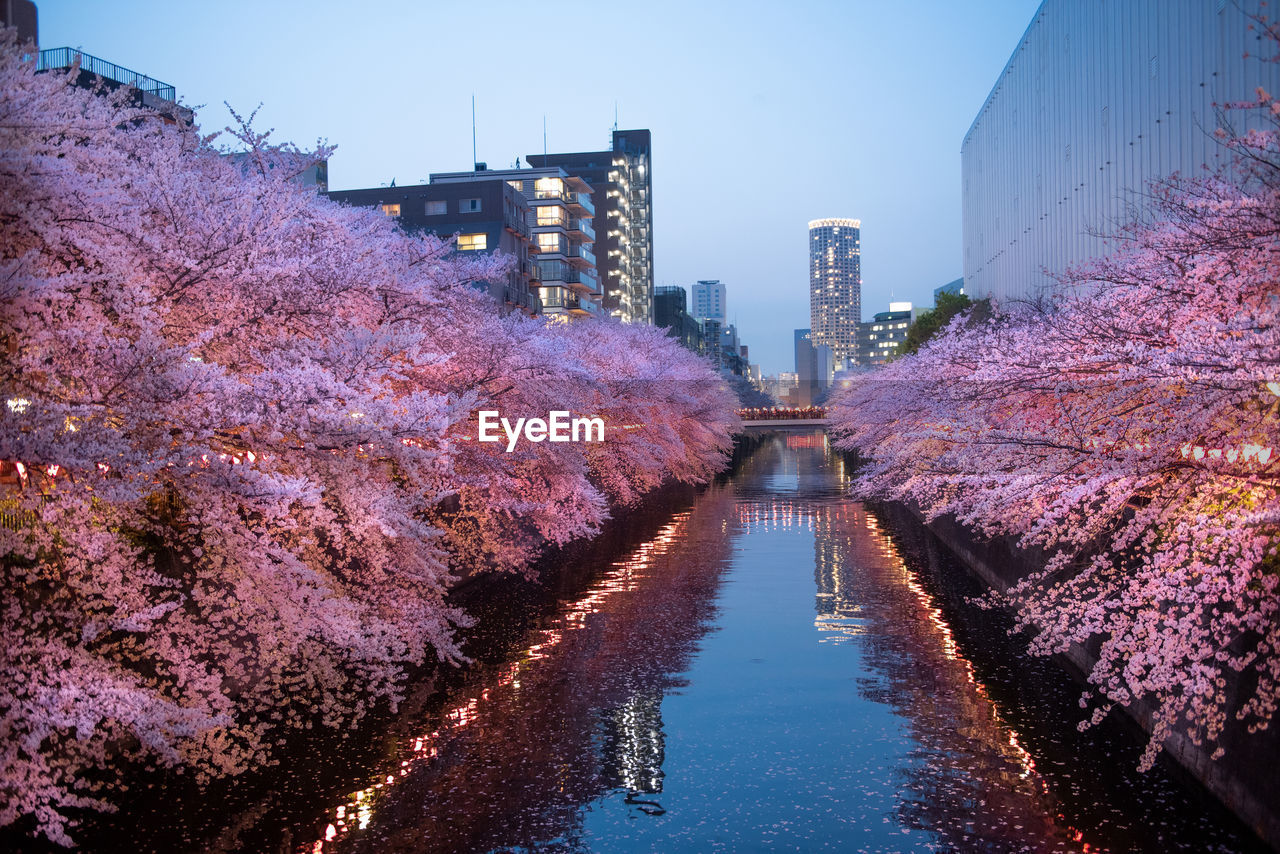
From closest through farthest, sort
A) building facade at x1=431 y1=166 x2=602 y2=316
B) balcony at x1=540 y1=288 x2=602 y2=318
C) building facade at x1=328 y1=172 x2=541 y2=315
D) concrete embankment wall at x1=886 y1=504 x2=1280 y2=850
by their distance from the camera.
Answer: concrete embankment wall at x1=886 y1=504 x2=1280 y2=850 → building facade at x1=328 y1=172 x2=541 y2=315 → balcony at x1=540 y1=288 x2=602 y2=318 → building facade at x1=431 y1=166 x2=602 y2=316

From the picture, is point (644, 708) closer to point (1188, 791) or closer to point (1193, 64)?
point (1188, 791)

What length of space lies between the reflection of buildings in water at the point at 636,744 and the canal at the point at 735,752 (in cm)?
5

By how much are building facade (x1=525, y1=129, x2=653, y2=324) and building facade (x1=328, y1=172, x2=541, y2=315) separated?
5034 centimetres

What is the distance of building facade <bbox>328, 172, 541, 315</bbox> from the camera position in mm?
75438

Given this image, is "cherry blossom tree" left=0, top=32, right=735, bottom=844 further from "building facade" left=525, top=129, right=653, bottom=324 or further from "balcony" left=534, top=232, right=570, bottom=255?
"building facade" left=525, top=129, right=653, bottom=324

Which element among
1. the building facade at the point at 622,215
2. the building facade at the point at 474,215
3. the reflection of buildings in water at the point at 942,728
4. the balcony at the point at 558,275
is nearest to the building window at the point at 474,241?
the building facade at the point at 474,215

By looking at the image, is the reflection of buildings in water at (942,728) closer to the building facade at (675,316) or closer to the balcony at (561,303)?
the balcony at (561,303)

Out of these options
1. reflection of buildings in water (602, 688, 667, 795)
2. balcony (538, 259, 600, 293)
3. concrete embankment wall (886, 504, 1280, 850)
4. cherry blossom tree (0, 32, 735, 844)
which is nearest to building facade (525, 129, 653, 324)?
balcony (538, 259, 600, 293)

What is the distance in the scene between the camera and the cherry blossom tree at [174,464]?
11.2 m

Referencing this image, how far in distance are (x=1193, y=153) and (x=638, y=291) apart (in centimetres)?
12415

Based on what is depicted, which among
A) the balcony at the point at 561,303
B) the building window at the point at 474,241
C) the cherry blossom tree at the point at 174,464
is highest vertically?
the building window at the point at 474,241

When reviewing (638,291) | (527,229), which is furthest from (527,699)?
(638,291)

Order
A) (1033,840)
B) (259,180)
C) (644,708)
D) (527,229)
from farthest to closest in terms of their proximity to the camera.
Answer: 1. (527,229)
2. (259,180)
3. (644,708)
4. (1033,840)

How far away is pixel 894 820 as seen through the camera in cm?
1295
